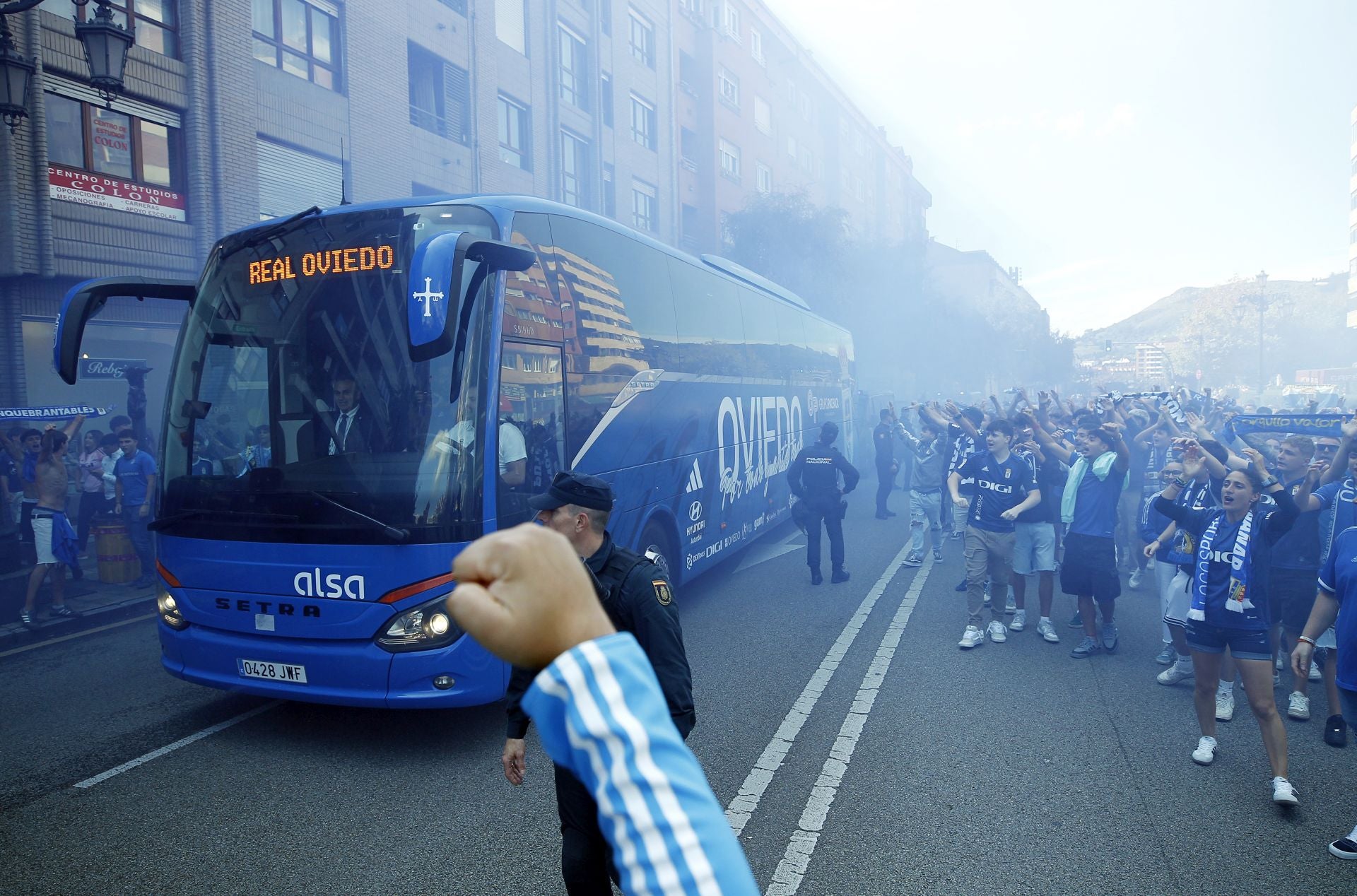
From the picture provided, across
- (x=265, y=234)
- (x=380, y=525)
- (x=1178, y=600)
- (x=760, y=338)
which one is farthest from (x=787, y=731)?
(x=760, y=338)

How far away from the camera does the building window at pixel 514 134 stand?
23.4 metres

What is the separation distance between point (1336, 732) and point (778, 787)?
3.62m

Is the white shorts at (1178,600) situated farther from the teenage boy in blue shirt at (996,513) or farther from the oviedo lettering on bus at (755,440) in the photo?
the oviedo lettering on bus at (755,440)

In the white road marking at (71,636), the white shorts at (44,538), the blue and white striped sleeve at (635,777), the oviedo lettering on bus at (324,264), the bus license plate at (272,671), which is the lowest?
the white road marking at (71,636)

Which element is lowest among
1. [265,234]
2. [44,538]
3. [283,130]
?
[44,538]

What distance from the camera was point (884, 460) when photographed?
685 inches

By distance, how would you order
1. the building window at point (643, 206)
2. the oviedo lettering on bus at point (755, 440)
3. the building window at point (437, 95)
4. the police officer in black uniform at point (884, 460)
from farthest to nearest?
the building window at point (643, 206)
the building window at point (437, 95)
the police officer in black uniform at point (884, 460)
the oviedo lettering on bus at point (755, 440)

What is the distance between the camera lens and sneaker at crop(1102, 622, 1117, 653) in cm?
761

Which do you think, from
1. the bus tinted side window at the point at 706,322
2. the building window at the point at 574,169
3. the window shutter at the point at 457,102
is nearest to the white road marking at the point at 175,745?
the bus tinted side window at the point at 706,322

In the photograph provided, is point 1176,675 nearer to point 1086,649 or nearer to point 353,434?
point 1086,649

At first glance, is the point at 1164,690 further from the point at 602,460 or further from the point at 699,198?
the point at 699,198

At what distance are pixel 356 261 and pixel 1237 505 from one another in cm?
529

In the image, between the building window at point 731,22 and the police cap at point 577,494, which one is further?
the building window at point 731,22

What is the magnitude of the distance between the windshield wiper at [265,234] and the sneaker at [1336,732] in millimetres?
7086
